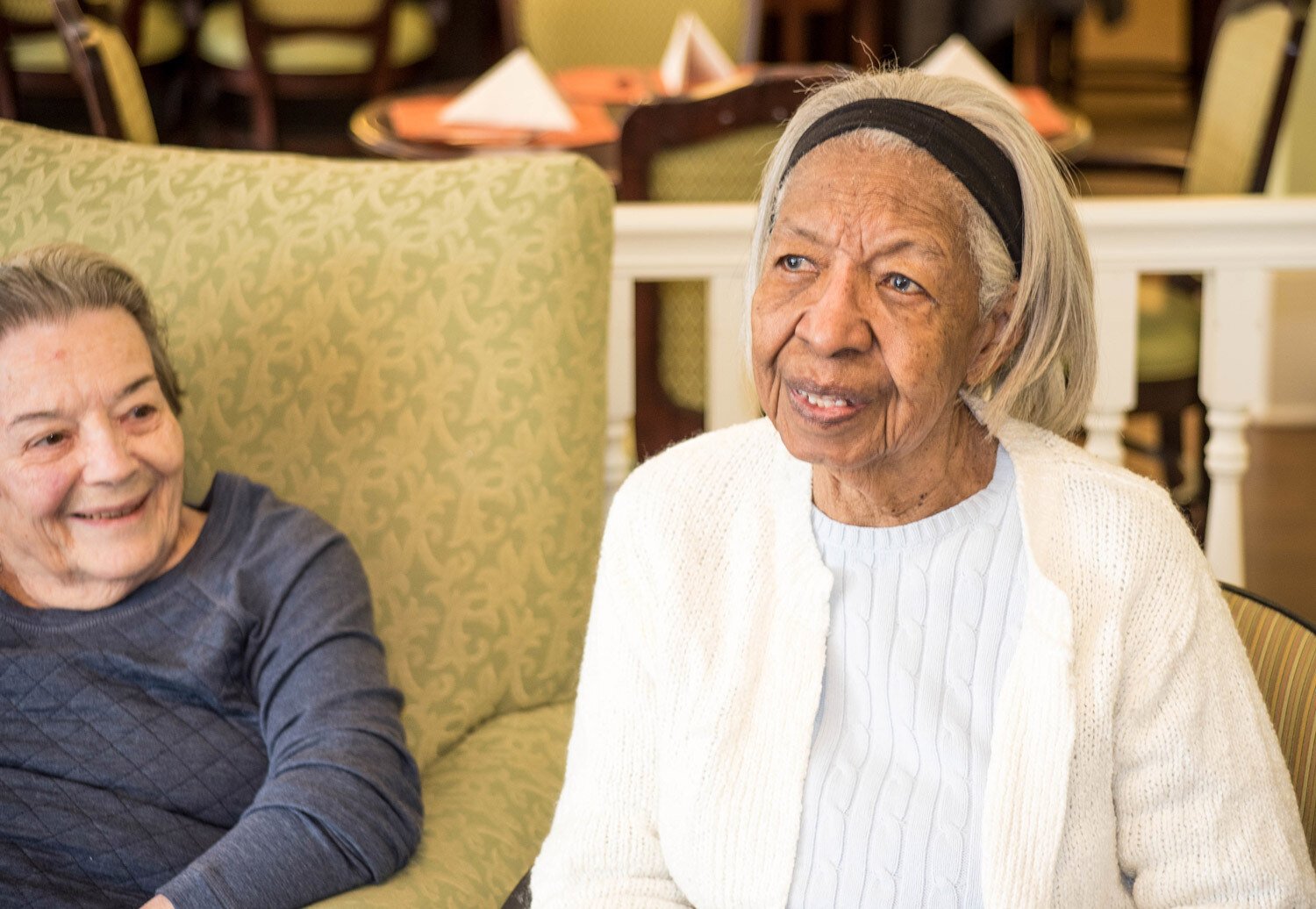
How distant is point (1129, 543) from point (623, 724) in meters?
0.47

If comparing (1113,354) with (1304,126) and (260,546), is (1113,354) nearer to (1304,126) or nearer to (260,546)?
(260,546)

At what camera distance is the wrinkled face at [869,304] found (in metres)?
1.27

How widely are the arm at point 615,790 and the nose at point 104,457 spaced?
0.52 m

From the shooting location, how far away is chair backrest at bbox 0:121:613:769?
1.75 metres

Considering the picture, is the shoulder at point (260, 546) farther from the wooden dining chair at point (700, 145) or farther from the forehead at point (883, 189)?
the wooden dining chair at point (700, 145)

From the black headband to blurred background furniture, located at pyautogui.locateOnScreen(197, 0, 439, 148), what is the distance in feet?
13.7

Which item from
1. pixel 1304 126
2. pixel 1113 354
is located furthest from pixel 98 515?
pixel 1304 126

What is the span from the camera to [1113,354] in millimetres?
2031

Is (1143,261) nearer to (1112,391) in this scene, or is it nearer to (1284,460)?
(1112,391)

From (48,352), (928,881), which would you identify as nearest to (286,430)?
(48,352)

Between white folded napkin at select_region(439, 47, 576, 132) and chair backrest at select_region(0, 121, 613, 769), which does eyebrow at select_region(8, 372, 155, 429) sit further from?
white folded napkin at select_region(439, 47, 576, 132)

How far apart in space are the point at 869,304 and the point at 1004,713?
36 centimetres

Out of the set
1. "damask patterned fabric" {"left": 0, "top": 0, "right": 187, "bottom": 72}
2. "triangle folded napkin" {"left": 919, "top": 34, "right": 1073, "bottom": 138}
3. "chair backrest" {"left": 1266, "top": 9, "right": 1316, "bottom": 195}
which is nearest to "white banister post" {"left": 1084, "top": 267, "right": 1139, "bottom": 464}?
"triangle folded napkin" {"left": 919, "top": 34, "right": 1073, "bottom": 138}

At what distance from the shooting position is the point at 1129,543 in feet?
4.37
